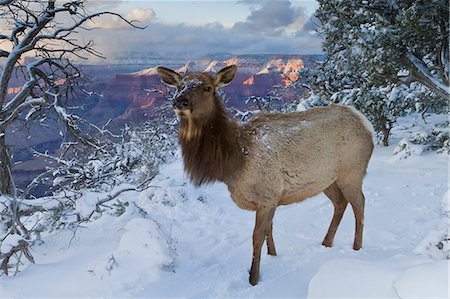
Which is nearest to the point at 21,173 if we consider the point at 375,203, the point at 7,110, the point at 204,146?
the point at 7,110

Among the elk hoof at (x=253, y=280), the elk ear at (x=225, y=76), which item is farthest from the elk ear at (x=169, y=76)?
the elk hoof at (x=253, y=280)

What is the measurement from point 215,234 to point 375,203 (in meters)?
3.31

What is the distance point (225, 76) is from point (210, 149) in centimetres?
89

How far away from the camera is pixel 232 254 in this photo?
503 cm

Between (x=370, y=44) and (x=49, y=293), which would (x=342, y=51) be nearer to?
(x=370, y=44)

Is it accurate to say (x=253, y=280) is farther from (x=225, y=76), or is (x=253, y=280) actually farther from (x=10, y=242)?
(x=10, y=242)

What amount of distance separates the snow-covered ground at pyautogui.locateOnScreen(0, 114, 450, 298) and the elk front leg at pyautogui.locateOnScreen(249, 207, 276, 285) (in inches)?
5.1

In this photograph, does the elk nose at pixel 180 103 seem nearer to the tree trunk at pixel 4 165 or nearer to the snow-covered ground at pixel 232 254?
the snow-covered ground at pixel 232 254

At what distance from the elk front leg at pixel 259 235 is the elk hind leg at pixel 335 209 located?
1319 millimetres

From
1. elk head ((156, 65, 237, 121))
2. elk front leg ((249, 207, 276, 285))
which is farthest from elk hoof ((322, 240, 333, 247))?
elk head ((156, 65, 237, 121))

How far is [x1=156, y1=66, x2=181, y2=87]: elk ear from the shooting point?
14.4ft

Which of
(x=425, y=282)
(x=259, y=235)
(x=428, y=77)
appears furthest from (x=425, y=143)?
(x=425, y=282)

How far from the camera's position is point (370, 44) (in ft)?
29.0

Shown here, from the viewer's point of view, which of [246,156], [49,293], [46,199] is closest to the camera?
[49,293]
